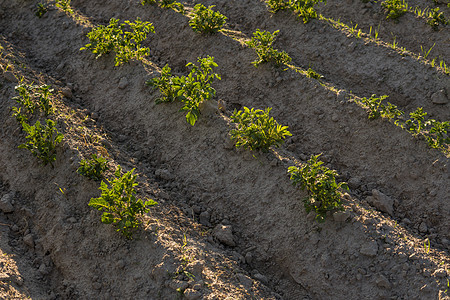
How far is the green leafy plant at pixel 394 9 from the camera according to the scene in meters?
8.70

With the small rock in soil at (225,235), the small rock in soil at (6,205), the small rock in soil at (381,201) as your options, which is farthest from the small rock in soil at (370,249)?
the small rock in soil at (6,205)

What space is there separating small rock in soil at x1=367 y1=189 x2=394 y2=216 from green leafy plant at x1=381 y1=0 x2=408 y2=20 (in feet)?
14.0

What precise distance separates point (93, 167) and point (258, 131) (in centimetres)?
218

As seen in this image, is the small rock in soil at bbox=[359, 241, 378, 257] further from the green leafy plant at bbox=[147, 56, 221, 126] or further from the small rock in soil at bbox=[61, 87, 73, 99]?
the small rock in soil at bbox=[61, 87, 73, 99]

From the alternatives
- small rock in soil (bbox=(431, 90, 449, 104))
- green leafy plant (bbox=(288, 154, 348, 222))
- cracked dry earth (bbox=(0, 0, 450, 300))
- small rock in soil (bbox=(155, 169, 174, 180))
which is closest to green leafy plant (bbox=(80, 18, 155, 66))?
cracked dry earth (bbox=(0, 0, 450, 300))

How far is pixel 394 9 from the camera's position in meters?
8.70

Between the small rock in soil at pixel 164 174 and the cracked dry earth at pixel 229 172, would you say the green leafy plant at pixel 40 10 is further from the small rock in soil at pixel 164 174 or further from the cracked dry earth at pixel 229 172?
the small rock in soil at pixel 164 174

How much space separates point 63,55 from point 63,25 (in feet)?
2.56

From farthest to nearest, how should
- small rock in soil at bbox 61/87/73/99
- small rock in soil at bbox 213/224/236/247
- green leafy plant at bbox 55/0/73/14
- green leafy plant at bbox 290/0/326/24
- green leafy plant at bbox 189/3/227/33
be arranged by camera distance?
green leafy plant at bbox 55/0/73/14 → green leafy plant at bbox 290/0/326/24 → green leafy plant at bbox 189/3/227/33 → small rock in soil at bbox 61/87/73/99 → small rock in soil at bbox 213/224/236/247

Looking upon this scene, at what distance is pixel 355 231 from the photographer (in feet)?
18.0

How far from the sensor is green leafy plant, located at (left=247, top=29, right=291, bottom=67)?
7473 millimetres

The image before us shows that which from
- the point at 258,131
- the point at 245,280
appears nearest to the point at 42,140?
the point at 258,131

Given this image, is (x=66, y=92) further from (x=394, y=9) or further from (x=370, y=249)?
(x=394, y=9)

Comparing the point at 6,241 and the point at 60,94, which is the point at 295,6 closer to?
the point at 60,94
